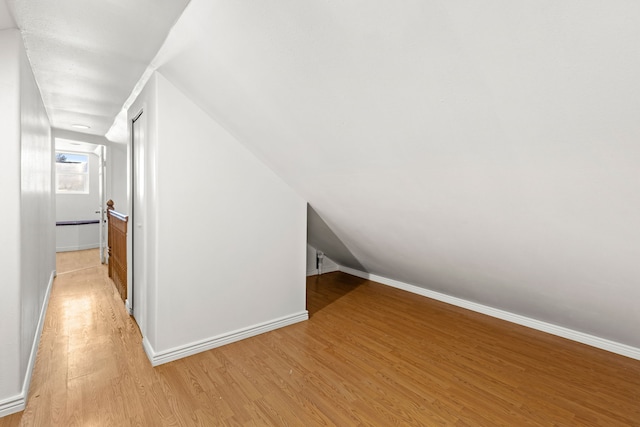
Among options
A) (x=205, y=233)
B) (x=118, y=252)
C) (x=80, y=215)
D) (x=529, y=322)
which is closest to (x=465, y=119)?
(x=205, y=233)

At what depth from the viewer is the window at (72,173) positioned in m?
6.71

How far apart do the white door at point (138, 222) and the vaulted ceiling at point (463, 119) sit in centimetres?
50

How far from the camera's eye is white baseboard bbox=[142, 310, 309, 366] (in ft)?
7.09

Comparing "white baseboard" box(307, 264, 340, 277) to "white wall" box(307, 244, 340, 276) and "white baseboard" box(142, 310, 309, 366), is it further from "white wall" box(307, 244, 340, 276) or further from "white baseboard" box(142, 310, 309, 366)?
"white baseboard" box(142, 310, 309, 366)

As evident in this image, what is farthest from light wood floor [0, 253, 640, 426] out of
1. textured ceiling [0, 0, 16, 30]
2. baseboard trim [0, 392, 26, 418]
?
textured ceiling [0, 0, 16, 30]

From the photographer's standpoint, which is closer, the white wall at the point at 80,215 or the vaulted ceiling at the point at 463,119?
the vaulted ceiling at the point at 463,119

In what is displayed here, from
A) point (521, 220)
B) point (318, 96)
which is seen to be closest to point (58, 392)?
point (318, 96)

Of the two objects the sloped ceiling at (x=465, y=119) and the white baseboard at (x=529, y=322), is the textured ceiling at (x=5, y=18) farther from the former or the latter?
the white baseboard at (x=529, y=322)

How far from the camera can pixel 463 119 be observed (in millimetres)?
1327

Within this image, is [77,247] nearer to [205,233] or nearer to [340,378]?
[205,233]

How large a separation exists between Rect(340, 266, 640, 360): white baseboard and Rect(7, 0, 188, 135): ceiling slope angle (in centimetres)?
358

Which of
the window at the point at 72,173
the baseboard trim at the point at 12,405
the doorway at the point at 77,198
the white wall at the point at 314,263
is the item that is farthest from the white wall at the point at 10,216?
the window at the point at 72,173

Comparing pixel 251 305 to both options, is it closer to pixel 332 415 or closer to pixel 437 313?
pixel 332 415

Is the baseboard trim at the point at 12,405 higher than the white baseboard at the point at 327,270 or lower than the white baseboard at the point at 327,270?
lower
